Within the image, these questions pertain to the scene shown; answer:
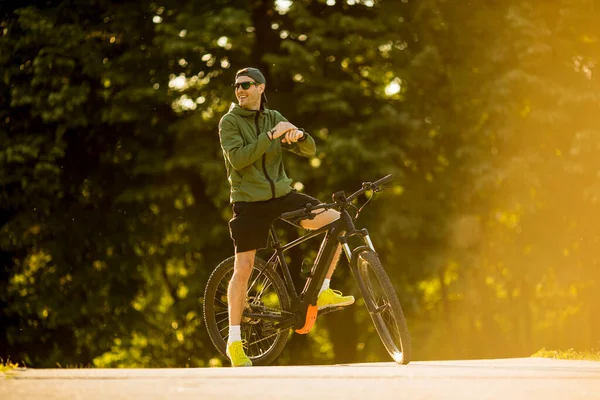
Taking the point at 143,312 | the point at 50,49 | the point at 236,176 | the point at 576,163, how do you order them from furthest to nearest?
the point at 143,312 → the point at 50,49 → the point at 576,163 → the point at 236,176

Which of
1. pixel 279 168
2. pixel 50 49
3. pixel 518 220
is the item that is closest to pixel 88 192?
pixel 50 49

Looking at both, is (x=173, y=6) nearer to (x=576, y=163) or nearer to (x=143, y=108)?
(x=143, y=108)

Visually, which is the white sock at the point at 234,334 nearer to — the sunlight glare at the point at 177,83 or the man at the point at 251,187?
the man at the point at 251,187

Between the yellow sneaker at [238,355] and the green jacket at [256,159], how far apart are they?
1006mm

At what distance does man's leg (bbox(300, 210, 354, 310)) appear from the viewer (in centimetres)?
721

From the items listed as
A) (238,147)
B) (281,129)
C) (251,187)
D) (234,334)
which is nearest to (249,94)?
(238,147)

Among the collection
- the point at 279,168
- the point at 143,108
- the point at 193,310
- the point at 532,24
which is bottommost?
the point at 193,310

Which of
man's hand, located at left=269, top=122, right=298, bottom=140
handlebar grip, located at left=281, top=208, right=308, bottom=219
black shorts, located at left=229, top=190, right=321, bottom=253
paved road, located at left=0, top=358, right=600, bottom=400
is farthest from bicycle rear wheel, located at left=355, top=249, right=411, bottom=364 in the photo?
man's hand, located at left=269, top=122, right=298, bottom=140

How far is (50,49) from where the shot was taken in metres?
14.9

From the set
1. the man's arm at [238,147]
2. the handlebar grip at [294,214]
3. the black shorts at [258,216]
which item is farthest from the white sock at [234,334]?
the man's arm at [238,147]

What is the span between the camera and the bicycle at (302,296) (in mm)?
6754

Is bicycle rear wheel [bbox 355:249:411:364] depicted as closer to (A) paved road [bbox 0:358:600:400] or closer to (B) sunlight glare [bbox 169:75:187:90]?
(A) paved road [bbox 0:358:600:400]

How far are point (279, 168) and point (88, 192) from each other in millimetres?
9057

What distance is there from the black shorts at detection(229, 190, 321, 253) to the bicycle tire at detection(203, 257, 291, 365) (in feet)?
1.24
